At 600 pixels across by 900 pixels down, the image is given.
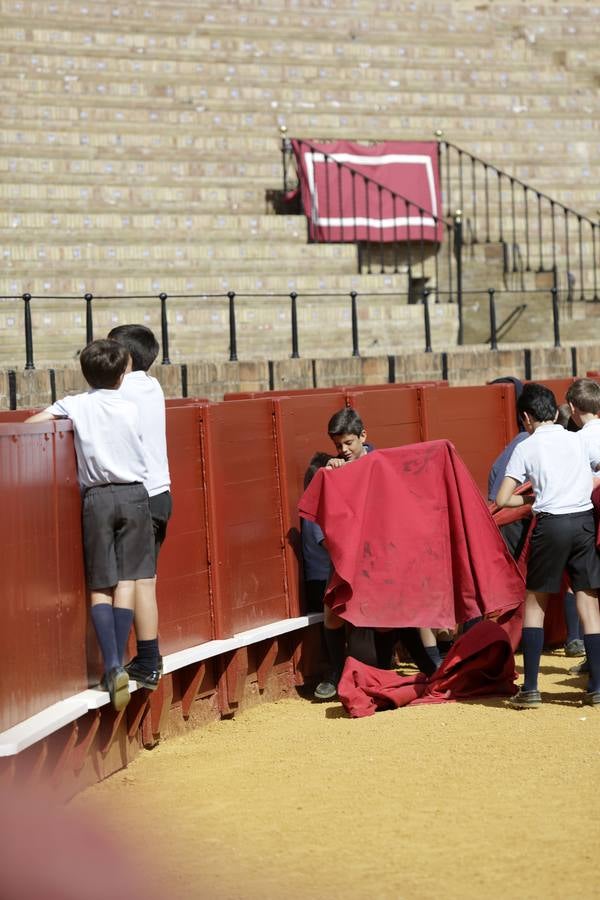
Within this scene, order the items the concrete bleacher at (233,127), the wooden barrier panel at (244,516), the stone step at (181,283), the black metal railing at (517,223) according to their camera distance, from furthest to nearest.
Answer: the black metal railing at (517,223), the concrete bleacher at (233,127), the stone step at (181,283), the wooden barrier panel at (244,516)

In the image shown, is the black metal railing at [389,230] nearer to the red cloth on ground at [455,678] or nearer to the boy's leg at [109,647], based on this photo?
the red cloth on ground at [455,678]

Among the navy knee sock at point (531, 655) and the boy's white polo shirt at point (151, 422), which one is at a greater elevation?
the boy's white polo shirt at point (151, 422)

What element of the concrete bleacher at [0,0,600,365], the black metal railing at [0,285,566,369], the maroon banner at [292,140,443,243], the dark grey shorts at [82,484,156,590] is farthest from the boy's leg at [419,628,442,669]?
the maroon banner at [292,140,443,243]

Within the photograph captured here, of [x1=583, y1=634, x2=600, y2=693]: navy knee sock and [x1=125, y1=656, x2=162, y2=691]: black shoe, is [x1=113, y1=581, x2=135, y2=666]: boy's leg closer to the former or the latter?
[x1=125, y1=656, x2=162, y2=691]: black shoe

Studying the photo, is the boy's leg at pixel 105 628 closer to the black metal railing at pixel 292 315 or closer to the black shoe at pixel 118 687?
the black shoe at pixel 118 687

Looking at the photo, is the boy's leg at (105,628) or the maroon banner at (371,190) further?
the maroon banner at (371,190)

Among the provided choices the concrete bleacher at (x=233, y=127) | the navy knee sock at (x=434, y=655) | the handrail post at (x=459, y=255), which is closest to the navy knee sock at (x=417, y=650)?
the navy knee sock at (x=434, y=655)

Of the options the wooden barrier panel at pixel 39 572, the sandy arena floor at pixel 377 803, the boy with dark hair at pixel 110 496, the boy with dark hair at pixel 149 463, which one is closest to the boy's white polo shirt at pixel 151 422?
the boy with dark hair at pixel 149 463

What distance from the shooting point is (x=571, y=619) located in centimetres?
963

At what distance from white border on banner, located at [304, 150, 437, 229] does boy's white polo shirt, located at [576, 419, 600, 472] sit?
10.4 metres

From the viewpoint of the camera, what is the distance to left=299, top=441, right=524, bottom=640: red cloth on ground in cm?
847

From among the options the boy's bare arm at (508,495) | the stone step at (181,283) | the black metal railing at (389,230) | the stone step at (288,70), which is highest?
the stone step at (288,70)

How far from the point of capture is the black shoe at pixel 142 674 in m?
6.95

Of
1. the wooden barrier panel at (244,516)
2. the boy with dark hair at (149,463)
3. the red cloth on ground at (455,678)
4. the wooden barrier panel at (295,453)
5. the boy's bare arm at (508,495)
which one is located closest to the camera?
the boy with dark hair at (149,463)
